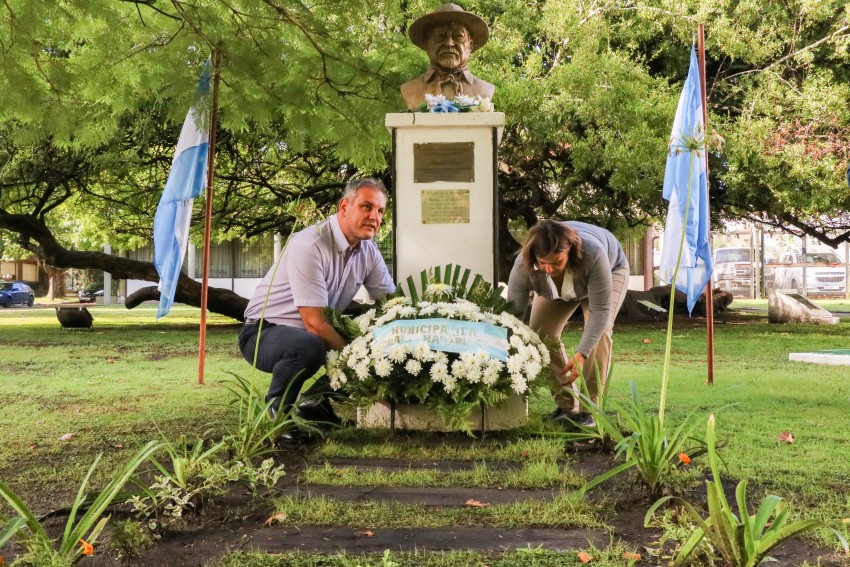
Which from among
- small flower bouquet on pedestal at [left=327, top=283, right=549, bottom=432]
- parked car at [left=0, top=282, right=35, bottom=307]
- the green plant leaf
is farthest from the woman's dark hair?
parked car at [left=0, top=282, right=35, bottom=307]

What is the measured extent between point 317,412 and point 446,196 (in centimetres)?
164

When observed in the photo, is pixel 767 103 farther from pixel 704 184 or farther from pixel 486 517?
pixel 486 517

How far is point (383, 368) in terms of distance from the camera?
394 cm

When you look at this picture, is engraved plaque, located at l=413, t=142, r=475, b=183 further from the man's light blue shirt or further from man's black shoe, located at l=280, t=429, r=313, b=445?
man's black shoe, located at l=280, t=429, r=313, b=445

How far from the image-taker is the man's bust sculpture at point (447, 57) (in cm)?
535

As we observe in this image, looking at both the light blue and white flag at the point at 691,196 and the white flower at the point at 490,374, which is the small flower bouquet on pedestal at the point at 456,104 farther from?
the light blue and white flag at the point at 691,196

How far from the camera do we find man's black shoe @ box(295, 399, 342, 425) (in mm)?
4375

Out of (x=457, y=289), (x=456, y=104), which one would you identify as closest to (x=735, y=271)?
(x=456, y=104)

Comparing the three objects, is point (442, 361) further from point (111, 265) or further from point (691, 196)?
point (111, 265)

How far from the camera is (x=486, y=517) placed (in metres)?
2.66

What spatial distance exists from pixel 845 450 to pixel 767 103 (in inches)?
369

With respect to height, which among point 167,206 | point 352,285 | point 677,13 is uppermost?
point 677,13

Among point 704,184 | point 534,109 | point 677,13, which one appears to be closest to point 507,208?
point 534,109

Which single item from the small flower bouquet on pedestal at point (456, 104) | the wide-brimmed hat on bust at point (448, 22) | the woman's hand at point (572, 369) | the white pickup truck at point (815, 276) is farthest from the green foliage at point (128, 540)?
the white pickup truck at point (815, 276)
